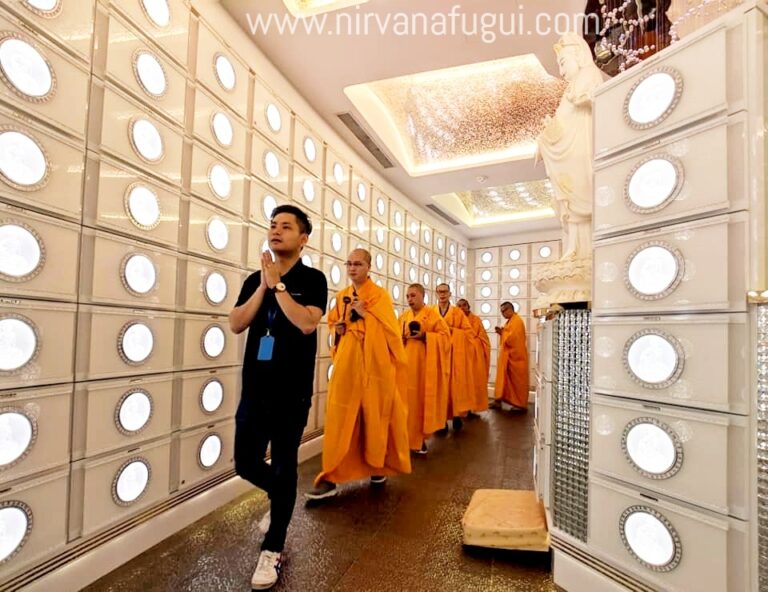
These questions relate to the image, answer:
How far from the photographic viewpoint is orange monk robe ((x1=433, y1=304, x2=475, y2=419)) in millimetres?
4832

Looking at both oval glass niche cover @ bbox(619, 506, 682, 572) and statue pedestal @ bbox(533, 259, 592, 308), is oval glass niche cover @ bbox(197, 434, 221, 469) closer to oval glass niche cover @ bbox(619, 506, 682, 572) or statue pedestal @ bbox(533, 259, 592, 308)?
statue pedestal @ bbox(533, 259, 592, 308)

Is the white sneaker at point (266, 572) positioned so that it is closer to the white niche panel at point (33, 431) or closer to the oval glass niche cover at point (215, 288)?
the white niche panel at point (33, 431)

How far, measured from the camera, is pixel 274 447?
175 cm

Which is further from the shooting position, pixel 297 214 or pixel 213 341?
pixel 213 341

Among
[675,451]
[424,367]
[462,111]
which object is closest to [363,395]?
[424,367]

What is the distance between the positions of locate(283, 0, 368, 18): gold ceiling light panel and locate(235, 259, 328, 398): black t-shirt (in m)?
1.95

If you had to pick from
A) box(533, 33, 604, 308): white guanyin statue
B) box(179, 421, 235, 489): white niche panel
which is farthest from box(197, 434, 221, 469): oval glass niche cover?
box(533, 33, 604, 308): white guanyin statue

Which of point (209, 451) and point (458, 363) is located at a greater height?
point (458, 363)

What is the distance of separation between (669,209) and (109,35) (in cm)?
233

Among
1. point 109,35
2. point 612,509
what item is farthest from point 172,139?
point 612,509

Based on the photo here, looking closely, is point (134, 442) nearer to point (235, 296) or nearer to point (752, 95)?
point (235, 296)

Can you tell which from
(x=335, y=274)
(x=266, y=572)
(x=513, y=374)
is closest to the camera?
(x=266, y=572)

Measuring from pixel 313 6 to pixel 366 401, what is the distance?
259 cm

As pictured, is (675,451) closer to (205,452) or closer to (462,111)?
(205,452)
